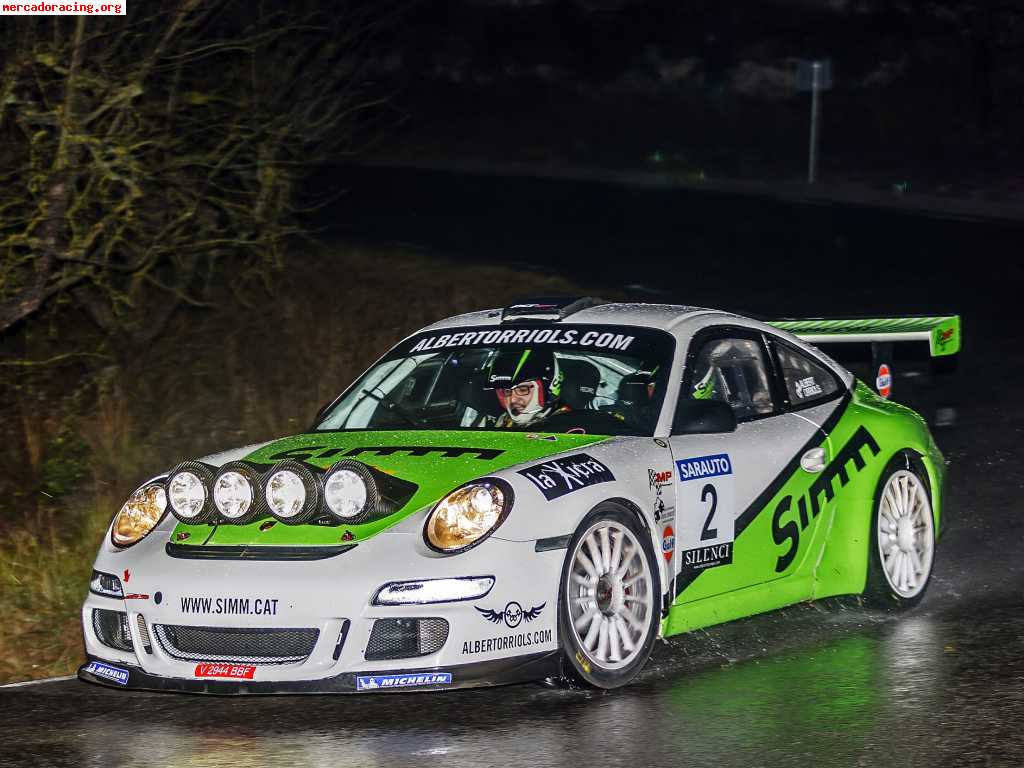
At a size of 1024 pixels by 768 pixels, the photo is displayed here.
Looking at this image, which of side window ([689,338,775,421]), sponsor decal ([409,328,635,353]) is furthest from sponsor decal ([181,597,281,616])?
side window ([689,338,775,421])

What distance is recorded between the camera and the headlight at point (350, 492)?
652cm

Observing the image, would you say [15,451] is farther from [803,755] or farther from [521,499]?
[803,755]

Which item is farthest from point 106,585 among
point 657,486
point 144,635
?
point 657,486

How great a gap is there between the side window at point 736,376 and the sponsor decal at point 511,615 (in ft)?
6.23

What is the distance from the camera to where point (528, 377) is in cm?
775

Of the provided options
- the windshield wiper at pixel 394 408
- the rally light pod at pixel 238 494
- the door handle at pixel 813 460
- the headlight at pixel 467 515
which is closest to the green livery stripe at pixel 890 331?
the door handle at pixel 813 460

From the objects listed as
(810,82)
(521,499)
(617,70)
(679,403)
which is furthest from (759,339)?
(617,70)

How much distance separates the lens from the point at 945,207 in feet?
A: 91.8

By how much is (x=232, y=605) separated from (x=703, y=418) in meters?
2.15

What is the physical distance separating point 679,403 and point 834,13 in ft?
142

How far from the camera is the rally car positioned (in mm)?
6246

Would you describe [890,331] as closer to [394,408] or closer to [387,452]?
[394,408]

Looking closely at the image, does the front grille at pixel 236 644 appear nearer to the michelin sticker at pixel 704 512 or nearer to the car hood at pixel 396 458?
the car hood at pixel 396 458

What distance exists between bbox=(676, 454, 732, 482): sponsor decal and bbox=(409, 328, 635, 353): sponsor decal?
0.66 m
